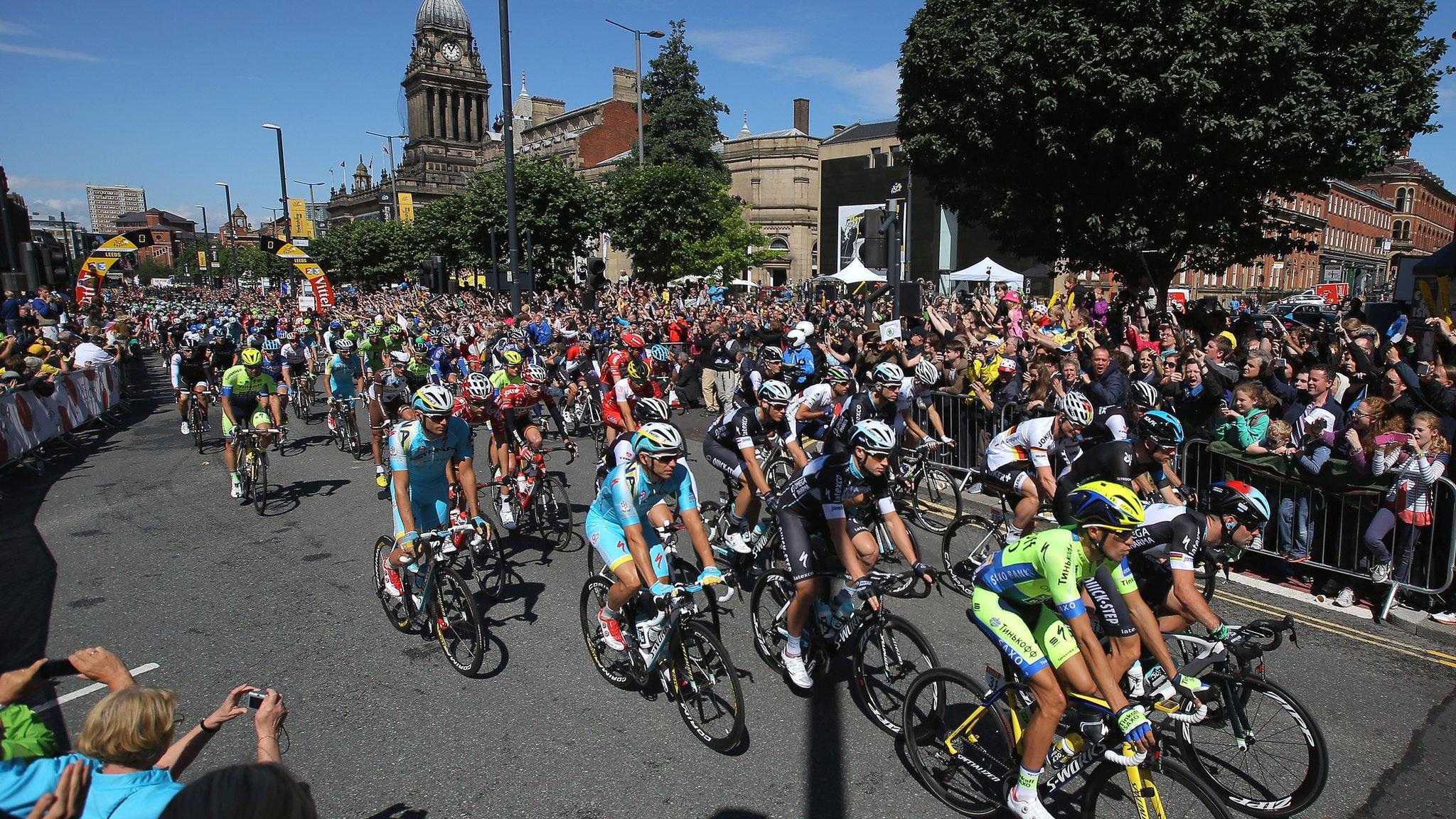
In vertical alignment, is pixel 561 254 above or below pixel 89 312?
above

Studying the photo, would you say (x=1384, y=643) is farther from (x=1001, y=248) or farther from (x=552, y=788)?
(x=1001, y=248)

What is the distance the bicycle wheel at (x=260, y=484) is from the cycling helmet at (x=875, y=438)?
27.9ft

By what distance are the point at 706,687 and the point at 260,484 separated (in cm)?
821

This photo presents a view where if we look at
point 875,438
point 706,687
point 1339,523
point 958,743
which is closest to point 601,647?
point 706,687

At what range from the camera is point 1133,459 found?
5.74 metres

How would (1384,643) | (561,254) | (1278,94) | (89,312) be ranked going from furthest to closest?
(561,254) < (89,312) < (1278,94) < (1384,643)

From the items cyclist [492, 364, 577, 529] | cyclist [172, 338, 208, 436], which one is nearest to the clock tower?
cyclist [172, 338, 208, 436]

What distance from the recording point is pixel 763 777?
456 cm

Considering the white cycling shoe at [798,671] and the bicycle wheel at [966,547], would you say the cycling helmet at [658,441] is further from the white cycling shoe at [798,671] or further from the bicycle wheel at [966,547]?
the bicycle wheel at [966,547]

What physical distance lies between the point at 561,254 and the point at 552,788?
3807 centimetres

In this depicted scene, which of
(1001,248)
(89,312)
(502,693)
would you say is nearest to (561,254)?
(89,312)

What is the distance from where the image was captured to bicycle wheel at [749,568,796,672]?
18.6ft

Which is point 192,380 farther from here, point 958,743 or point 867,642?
point 958,743

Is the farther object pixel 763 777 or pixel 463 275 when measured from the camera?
pixel 463 275
